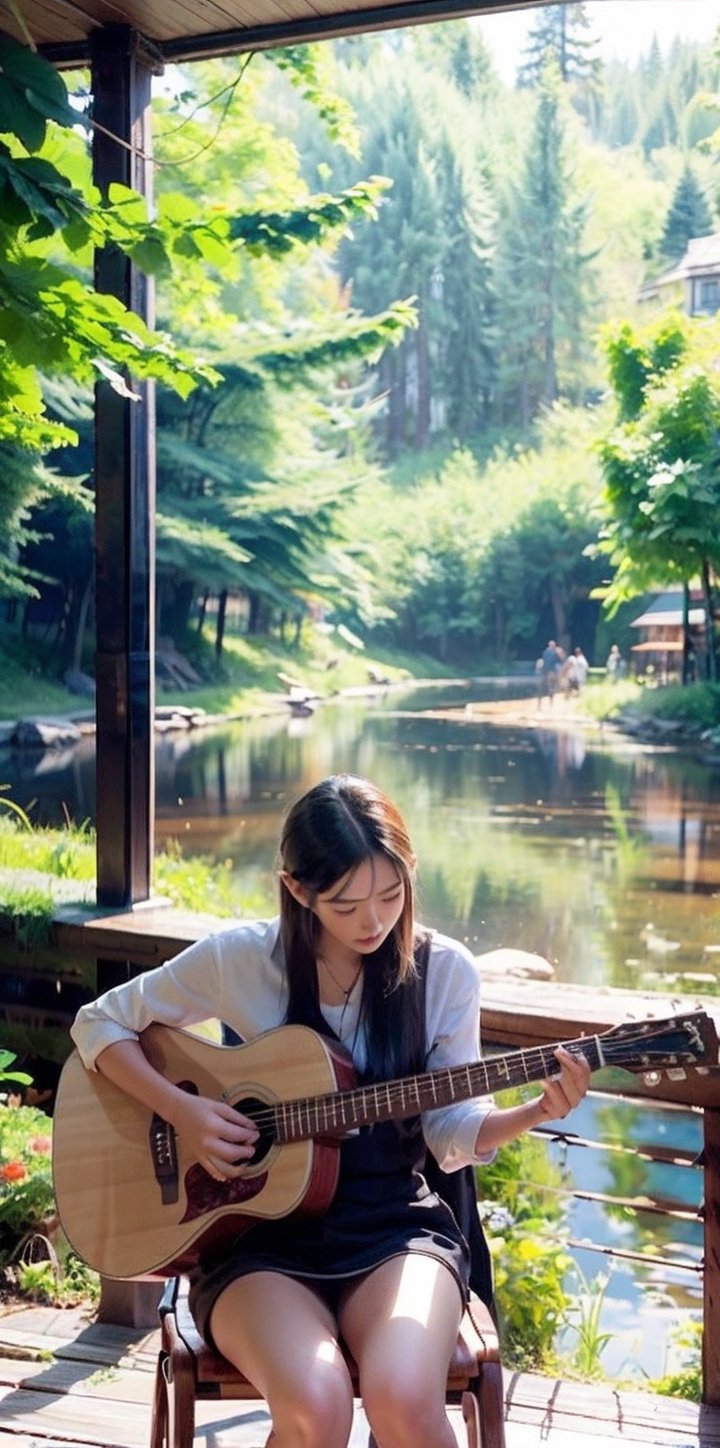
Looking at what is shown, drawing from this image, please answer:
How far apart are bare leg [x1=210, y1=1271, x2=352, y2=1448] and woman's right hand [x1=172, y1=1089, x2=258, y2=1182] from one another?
110 millimetres

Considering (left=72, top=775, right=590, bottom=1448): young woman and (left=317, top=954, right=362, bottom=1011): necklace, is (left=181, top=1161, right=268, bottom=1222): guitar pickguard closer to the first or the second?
(left=72, top=775, right=590, bottom=1448): young woman

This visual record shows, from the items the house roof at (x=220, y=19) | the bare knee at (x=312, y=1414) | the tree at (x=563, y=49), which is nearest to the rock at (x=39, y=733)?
the house roof at (x=220, y=19)

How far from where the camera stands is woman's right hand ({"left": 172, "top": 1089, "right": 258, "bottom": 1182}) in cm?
156

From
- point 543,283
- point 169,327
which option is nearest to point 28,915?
point 169,327

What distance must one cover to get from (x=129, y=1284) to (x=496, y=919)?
1002 centimetres

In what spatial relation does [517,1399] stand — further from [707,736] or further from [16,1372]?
[707,736]

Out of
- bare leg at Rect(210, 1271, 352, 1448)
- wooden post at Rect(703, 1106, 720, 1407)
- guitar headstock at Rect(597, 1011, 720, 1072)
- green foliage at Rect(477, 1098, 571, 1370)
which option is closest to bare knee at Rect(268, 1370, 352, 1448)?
bare leg at Rect(210, 1271, 352, 1448)

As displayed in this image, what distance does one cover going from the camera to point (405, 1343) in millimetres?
1416

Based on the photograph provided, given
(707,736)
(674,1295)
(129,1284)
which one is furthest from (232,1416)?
(707,736)

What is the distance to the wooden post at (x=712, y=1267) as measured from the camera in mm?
2029

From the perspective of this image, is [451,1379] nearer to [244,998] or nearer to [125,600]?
[244,998]

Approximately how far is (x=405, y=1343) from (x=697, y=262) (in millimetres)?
21291

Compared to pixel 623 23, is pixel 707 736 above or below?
below

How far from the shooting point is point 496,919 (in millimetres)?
12234
